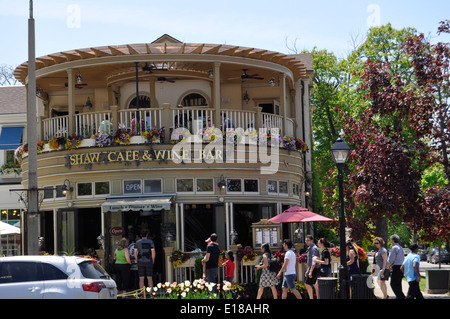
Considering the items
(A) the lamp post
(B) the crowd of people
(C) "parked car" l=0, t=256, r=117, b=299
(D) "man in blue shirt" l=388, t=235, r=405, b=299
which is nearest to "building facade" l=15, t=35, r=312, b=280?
(B) the crowd of people

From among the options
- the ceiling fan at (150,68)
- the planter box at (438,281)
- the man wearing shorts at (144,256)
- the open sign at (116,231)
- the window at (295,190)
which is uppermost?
the ceiling fan at (150,68)

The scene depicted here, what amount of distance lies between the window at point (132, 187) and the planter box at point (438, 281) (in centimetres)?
948

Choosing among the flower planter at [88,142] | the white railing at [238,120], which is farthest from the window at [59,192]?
the white railing at [238,120]

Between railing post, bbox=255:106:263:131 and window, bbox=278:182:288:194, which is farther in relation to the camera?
window, bbox=278:182:288:194

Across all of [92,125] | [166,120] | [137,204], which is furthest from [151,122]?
[137,204]

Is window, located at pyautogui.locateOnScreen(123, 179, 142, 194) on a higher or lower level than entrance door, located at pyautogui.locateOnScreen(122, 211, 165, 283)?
higher

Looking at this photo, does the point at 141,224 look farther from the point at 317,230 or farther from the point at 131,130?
the point at 317,230

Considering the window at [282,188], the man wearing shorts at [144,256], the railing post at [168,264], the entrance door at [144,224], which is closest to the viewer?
the man wearing shorts at [144,256]

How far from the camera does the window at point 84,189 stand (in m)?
24.9

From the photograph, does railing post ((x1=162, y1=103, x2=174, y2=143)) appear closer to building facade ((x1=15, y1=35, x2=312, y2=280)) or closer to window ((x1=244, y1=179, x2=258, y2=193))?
building facade ((x1=15, y1=35, x2=312, y2=280))

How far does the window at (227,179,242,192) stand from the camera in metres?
24.8

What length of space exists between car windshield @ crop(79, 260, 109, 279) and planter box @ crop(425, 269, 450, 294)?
12.7m

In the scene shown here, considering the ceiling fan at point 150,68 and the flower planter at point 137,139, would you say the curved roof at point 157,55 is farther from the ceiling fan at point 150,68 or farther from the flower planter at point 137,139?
the flower planter at point 137,139

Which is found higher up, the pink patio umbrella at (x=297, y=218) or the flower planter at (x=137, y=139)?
the flower planter at (x=137, y=139)
